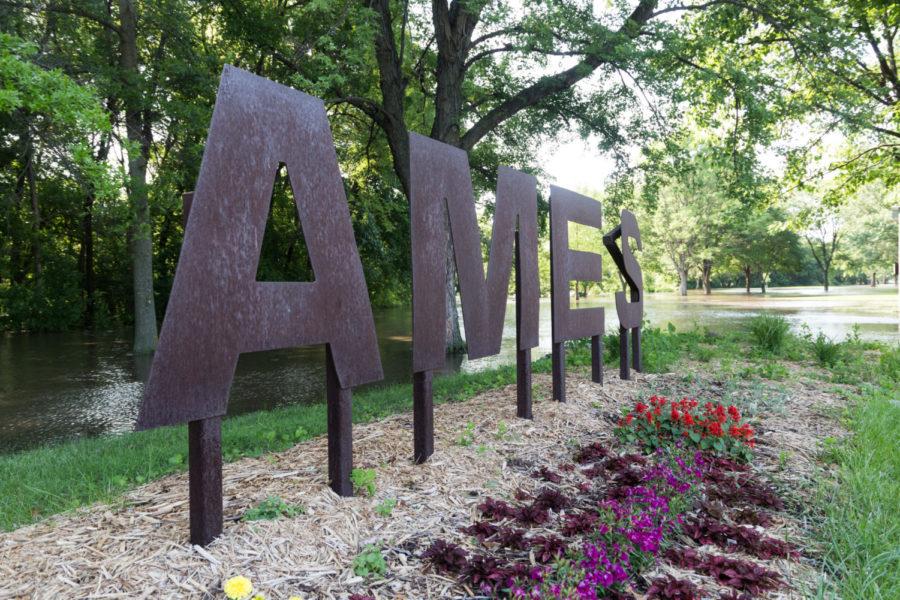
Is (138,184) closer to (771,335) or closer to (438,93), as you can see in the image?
(438,93)

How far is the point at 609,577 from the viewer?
2131 millimetres

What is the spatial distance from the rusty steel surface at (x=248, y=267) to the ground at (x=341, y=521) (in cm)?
67

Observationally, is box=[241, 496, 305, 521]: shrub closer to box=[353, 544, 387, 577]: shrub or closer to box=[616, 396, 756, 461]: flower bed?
box=[353, 544, 387, 577]: shrub

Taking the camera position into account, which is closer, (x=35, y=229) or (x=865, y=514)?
(x=865, y=514)

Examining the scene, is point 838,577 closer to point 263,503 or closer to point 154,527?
point 263,503

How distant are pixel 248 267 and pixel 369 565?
5.34ft

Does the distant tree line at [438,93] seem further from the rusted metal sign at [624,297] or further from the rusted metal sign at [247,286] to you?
the rusted metal sign at [247,286]

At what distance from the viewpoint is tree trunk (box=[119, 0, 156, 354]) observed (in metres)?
11.4

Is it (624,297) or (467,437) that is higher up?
(624,297)

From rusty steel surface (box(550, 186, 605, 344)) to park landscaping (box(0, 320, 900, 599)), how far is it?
1.06 m

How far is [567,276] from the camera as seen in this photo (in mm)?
5836

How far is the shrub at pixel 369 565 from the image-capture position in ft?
7.77

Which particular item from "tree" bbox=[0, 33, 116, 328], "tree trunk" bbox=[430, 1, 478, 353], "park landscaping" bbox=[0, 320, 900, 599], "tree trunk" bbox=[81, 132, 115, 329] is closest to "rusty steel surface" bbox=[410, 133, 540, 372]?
"park landscaping" bbox=[0, 320, 900, 599]

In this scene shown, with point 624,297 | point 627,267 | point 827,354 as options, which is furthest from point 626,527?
point 827,354
